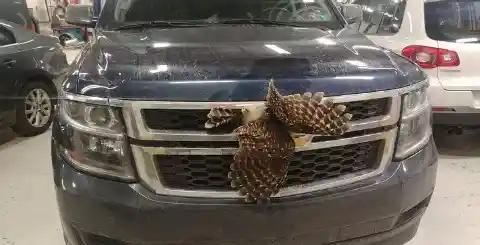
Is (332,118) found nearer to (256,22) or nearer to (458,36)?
(256,22)

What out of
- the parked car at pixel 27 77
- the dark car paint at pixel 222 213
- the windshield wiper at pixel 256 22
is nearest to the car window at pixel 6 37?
the parked car at pixel 27 77

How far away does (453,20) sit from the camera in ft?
13.0

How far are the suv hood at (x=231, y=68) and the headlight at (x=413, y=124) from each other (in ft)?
0.24

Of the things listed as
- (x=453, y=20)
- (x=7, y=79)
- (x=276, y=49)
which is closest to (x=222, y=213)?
(x=276, y=49)

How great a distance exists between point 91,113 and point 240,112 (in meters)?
0.51

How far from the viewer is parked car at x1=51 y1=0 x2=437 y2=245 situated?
5.36ft

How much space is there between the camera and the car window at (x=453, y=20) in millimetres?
3877

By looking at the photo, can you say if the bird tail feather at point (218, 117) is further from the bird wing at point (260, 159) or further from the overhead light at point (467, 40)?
the overhead light at point (467, 40)

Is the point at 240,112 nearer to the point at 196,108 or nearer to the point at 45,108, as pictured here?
the point at 196,108

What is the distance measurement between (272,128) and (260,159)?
104 mm

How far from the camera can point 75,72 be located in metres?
1.85

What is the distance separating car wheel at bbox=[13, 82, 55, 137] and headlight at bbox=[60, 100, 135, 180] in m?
3.16

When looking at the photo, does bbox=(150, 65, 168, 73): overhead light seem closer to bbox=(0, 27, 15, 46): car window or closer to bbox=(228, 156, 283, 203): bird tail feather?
bbox=(228, 156, 283, 203): bird tail feather

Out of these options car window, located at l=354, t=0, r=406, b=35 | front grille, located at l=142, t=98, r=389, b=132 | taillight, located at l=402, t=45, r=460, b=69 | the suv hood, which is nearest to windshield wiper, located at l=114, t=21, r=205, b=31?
the suv hood
